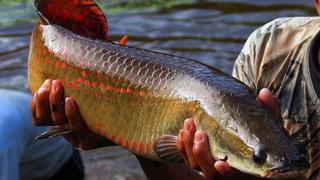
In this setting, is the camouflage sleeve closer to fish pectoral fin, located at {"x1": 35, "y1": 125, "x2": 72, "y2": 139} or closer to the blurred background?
fish pectoral fin, located at {"x1": 35, "y1": 125, "x2": 72, "y2": 139}

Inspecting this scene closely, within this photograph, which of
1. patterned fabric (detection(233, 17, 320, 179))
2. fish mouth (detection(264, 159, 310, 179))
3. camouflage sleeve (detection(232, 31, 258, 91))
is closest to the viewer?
fish mouth (detection(264, 159, 310, 179))

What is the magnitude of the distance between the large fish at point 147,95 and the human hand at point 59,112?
0.12 feet

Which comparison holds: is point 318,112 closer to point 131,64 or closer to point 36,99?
point 131,64

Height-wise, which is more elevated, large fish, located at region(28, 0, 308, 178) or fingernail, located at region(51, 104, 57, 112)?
large fish, located at region(28, 0, 308, 178)

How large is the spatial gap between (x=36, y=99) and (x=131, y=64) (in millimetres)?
555

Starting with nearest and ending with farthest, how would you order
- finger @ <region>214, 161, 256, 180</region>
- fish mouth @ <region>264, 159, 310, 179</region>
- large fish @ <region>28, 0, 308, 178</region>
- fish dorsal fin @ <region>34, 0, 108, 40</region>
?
fish mouth @ <region>264, 159, 310, 179</region>
large fish @ <region>28, 0, 308, 178</region>
finger @ <region>214, 161, 256, 180</region>
fish dorsal fin @ <region>34, 0, 108, 40</region>

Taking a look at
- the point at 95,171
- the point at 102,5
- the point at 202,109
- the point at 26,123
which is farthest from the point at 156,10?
the point at 202,109

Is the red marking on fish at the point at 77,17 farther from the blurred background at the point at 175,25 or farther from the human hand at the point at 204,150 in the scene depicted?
the blurred background at the point at 175,25

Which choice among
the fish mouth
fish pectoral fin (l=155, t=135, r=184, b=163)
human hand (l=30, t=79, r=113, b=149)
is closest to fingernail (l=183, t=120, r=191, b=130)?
fish pectoral fin (l=155, t=135, r=184, b=163)

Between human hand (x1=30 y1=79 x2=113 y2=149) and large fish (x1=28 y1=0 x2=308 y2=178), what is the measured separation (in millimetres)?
37

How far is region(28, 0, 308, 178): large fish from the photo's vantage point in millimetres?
2326

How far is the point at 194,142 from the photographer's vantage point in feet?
8.13

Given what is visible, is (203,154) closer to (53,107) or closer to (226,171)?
(226,171)

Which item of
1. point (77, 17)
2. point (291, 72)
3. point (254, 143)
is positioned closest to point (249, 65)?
point (291, 72)
